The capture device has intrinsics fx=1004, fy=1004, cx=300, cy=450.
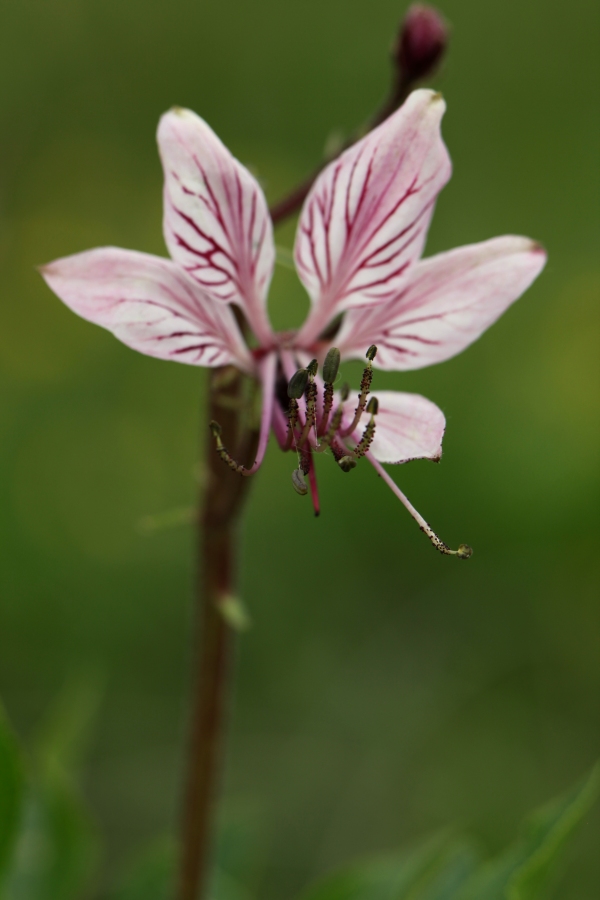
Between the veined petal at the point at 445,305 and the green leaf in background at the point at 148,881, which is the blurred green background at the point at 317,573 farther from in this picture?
the veined petal at the point at 445,305

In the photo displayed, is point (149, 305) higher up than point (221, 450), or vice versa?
point (149, 305)

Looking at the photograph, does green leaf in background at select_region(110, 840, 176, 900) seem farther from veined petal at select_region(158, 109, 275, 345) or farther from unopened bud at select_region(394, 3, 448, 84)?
unopened bud at select_region(394, 3, 448, 84)

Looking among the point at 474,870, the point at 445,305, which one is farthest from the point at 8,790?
the point at 445,305

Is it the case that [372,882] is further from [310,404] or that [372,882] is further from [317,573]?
[317,573]

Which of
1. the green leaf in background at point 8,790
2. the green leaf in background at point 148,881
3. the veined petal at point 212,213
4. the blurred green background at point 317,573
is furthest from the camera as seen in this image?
the blurred green background at point 317,573

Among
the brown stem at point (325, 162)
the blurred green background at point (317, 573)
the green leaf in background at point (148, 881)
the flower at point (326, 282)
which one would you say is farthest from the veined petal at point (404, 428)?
the blurred green background at point (317, 573)

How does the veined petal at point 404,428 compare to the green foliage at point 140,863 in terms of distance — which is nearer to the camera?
the veined petal at point 404,428

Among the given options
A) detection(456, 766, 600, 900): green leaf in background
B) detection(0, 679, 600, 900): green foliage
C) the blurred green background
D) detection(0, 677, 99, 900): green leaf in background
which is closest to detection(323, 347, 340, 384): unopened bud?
detection(456, 766, 600, 900): green leaf in background
